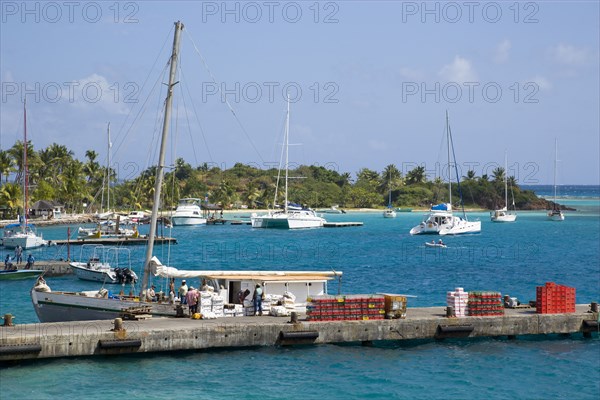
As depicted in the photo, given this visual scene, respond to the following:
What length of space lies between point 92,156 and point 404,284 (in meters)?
119

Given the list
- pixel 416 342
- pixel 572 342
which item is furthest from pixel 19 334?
pixel 572 342

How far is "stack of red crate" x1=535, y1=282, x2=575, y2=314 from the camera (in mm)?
37219

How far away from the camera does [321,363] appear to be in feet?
104

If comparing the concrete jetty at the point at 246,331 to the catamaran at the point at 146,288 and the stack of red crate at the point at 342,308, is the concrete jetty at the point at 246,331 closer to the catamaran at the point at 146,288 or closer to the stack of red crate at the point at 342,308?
the stack of red crate at the point at 342,308

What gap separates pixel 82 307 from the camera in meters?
36.3

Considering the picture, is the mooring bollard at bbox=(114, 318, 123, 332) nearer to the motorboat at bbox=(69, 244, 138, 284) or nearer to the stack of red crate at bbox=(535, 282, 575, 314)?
the stack of red crate at bbox=(535, 282, 575, 314)

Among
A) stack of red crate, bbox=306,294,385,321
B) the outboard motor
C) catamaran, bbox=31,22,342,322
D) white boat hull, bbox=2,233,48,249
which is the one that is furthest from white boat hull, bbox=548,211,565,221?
stack of red crate, bbox=306,294,385,321

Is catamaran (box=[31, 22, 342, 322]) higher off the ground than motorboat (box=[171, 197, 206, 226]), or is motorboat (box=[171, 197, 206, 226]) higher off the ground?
motorboat (box=[171, 197, 206, 226])

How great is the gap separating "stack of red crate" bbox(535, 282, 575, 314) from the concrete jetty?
0.53 meters

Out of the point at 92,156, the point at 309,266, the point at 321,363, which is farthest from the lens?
the point at 92,156

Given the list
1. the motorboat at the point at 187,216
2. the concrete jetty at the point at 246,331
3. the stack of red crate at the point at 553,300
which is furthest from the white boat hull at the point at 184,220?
the stack of red crate at the point at 553,300

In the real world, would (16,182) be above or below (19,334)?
above

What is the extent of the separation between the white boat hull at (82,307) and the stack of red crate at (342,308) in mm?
5898

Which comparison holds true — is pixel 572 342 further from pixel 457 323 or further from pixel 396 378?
pixel 396 378
